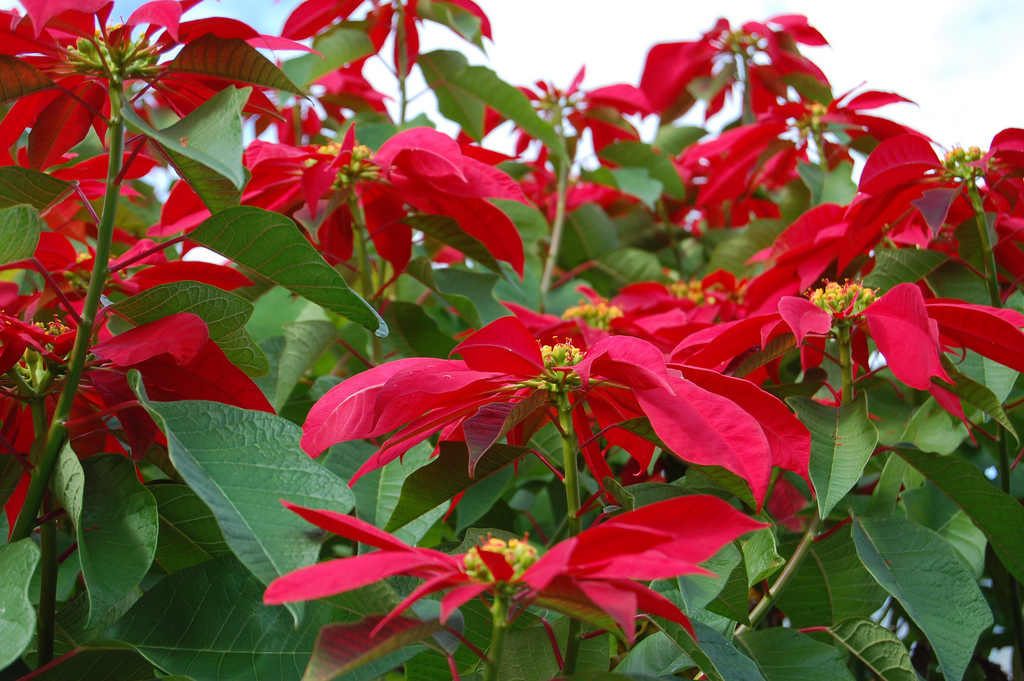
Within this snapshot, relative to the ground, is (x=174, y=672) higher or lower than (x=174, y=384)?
lower

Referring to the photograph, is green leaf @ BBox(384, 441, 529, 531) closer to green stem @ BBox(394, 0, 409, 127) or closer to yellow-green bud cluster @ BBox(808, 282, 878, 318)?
yellow-green bud cluster @ BBox(808, 282, 878, 318)

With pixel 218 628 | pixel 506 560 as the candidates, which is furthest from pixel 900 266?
pixel 218 628

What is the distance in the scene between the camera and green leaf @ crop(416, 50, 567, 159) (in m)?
1.11

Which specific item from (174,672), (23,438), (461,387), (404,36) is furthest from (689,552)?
(404,36)

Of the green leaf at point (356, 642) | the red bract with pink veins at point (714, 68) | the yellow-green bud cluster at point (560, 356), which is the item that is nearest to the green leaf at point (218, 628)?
the green leaf at point (356, 642)

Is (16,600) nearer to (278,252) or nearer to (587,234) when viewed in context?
(278,252)

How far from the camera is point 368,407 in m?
0.53

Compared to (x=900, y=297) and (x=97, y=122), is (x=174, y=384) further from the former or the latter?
(x=900, y=297)

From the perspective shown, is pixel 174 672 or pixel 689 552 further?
pixel 174 672

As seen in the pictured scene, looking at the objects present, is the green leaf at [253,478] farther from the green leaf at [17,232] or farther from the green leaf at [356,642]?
the green leaf at [17,232]

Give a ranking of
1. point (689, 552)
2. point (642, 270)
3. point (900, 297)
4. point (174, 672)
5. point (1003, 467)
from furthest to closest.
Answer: point (642, 270)
point (1003, 467)
point (900, 297)
point (174, 672)
point (689, 552)

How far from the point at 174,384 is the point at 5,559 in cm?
16

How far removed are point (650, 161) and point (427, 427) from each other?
1007mm

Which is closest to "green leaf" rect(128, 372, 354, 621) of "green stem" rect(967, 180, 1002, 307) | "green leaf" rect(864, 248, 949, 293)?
"green leaf" rect(864, 248, 949, 293)
